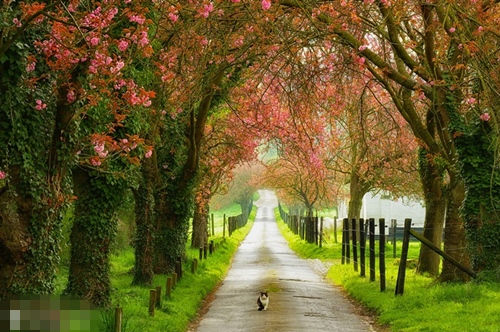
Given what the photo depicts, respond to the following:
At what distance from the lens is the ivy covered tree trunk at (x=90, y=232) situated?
44.7 feet

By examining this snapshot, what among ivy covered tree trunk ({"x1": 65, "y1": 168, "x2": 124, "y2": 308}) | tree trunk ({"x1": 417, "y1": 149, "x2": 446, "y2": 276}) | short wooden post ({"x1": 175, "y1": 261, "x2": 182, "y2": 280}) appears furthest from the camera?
tree trunk ({"x1": 417, "y1": 149, "x2": 446, "y2": 276})

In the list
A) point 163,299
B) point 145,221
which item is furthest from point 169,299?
point 145,221

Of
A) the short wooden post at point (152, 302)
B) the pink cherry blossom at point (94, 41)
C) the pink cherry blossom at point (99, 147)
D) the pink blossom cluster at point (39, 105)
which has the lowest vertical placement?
the short wooden post at point (152, 302)

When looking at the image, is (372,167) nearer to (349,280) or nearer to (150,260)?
(349,280)

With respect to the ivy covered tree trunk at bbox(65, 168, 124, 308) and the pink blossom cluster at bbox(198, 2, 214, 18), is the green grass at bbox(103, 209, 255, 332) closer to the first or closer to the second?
the ivy covered tree trunk at bbox(65, 168, 124, 308)

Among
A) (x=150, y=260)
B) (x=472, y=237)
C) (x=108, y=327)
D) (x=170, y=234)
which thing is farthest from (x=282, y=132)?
(x=108, y=327)

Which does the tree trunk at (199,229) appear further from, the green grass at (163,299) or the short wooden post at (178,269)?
the short wooden post at (178,269)

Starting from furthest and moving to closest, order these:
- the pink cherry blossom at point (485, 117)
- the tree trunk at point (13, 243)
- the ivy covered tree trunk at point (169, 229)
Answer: the ivy covered tree trunk at point (169, 229) < the pink cherry blossom at point (485, 117) < the tree trunk at point (13, 243)

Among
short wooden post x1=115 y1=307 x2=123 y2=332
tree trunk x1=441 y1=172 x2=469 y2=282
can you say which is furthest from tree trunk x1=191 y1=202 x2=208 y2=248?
short wooden post x1=115 y1=307 x2=123 y2=332

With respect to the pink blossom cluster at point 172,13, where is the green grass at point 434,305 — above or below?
below

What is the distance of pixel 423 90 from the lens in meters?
15.7

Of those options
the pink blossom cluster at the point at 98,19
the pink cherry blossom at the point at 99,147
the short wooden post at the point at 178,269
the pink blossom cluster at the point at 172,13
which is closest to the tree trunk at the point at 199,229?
the short wooden post at the point at 178,269

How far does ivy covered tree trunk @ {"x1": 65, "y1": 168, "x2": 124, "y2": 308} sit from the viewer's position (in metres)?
13.6

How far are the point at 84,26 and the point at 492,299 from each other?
856 centimetres
